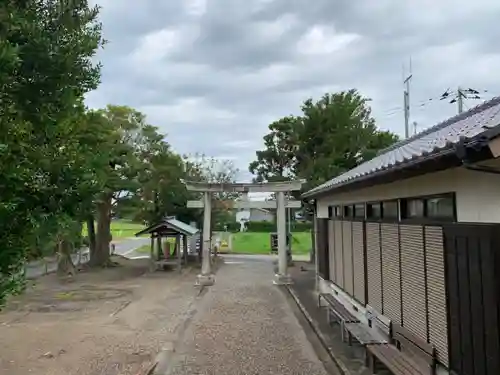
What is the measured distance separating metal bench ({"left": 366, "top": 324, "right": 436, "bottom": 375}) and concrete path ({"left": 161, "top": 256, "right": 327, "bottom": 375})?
0.81 metres

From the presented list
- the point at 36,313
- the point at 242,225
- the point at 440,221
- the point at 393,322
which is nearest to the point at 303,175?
the point at 36,313

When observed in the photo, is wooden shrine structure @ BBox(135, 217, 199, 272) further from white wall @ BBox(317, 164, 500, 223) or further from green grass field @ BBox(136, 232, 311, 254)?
white wall @ BBox(317, 164, 500, 223)

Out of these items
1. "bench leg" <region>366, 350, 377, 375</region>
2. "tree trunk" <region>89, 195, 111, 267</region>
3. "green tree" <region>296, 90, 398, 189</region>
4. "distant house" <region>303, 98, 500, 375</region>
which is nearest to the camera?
"distant house" <region>303, 98, 500, 375</region>

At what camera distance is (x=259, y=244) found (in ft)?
117

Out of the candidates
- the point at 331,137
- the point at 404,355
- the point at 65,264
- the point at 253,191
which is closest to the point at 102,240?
the point at 65,264

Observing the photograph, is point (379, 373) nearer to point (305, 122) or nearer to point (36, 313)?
point (36, 313)

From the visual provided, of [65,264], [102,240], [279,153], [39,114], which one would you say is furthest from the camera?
[279,153]

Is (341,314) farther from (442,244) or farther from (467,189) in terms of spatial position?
(467,189)

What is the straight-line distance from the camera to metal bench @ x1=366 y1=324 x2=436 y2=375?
4.86 m

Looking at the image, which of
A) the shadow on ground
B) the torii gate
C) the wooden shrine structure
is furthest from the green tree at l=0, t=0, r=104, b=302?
the wooden shrine structure

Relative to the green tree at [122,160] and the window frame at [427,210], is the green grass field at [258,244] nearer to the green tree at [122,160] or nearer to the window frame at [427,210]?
the green tree at [122,160]

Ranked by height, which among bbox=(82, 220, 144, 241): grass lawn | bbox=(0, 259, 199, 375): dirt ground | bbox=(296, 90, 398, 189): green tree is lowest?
bbox=(0, 259, 199, 375): dirt ground

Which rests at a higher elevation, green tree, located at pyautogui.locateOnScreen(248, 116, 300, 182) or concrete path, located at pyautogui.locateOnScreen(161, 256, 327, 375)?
green tree, located at pyautogui.locateOnScreen(248, 116, 300, 182)

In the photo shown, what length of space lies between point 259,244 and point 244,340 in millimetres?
27424
